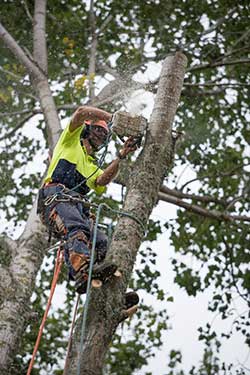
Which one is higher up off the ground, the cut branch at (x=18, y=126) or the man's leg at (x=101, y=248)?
the cut branch at (x=18, y=126)

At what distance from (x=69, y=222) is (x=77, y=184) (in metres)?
0.58

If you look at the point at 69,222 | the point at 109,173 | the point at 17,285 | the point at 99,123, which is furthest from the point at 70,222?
the point at 17,285

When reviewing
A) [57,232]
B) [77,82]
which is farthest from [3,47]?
[57,232]

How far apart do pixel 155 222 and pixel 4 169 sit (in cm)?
236

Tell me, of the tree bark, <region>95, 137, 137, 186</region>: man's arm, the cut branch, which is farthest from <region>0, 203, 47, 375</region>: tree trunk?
the cut branch

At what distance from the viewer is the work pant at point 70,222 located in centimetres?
301

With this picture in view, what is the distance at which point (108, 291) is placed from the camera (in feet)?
7.98

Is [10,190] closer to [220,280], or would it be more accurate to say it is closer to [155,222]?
[155,222]

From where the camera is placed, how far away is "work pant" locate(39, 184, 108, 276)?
119 inches

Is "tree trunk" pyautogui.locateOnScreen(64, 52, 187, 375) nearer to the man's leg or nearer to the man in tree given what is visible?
the man in tree

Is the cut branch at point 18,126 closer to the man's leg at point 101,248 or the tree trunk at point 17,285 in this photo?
the tree trunk at point 17,285

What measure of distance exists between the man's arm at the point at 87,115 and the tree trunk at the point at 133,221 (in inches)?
12.0

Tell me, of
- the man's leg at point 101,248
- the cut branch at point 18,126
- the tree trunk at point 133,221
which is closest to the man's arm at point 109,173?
the tree trunk at point 133,221

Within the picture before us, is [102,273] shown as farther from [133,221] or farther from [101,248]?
[101,248]
